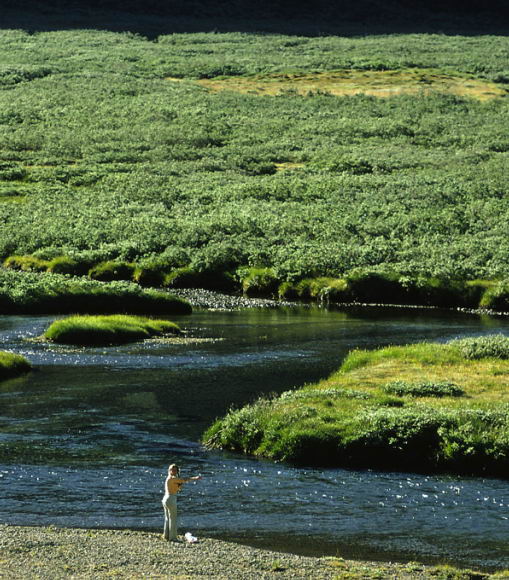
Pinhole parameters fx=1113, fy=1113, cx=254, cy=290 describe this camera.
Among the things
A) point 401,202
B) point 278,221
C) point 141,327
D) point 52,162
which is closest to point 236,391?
point 141,327

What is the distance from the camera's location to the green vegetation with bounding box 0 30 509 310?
83062 millimetres

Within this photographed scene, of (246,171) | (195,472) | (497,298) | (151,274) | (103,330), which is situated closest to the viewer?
(195,472)

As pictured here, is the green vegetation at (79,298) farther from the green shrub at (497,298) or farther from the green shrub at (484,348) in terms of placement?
the green shrub at (484,348)

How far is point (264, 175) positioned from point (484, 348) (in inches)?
3110

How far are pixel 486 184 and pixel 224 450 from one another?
264ft

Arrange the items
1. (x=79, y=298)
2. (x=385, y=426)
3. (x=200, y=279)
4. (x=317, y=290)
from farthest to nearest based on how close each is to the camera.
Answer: (x=200, y=279), (x=317, y=290), (x=79, y=298), (x=385, y=426)

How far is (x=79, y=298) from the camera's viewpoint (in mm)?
67375

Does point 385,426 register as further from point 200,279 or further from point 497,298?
point 200,279

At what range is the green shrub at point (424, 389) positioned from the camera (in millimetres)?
39562

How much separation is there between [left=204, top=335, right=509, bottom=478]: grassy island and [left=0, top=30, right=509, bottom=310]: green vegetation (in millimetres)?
33822

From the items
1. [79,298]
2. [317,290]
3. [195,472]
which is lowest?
[195,472]

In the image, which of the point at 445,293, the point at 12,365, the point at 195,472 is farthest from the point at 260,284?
the point at 195,472

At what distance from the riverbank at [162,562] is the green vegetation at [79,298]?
41007mm

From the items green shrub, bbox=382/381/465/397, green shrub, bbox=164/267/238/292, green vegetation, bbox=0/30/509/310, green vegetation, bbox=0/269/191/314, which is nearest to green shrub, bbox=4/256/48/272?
green vegetation, bbox=0/30/509/310
